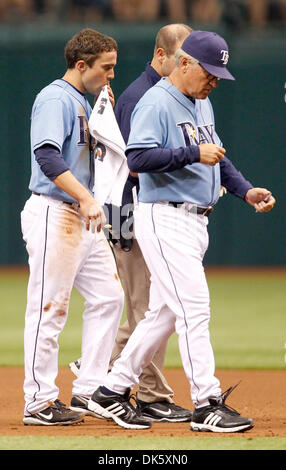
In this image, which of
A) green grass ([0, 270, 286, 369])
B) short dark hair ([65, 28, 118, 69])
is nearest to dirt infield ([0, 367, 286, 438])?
green grass ([0, 270, 286, 369])

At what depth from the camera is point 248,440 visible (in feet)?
14.5

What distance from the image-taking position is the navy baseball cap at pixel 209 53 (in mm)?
4742

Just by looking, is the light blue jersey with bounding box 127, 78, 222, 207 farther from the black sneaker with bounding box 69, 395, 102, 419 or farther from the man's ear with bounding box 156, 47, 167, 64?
the black sneaker with bounding box 69, 395, 102, 419

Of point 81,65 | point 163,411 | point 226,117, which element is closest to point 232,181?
point 81,65

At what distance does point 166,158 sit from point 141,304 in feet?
3.71

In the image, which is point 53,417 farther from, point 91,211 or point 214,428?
point 91,211

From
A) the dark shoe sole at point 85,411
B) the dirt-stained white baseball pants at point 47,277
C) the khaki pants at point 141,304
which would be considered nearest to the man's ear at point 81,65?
the dirt-stained white baseball pants at point 47,277

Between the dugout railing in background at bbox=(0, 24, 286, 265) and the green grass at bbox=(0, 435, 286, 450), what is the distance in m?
10.2

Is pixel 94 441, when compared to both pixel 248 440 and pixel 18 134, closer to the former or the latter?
pixel 248 440

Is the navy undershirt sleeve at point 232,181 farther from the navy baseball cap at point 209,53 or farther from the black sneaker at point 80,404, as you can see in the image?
the black sneaker at point 80,404

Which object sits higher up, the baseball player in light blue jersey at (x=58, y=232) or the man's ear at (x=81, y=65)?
the man's ear at (x=81, y=65)

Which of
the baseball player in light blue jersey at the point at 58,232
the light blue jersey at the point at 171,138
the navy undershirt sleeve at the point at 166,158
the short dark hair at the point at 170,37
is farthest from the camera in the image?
the short dark hair at the point at 170,37

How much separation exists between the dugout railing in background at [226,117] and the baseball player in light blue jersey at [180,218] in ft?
31.9

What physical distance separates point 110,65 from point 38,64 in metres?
9.85
